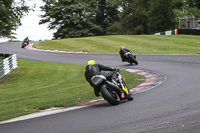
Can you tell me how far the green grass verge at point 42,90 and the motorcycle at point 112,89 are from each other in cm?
145

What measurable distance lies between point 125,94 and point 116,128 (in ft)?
10.8

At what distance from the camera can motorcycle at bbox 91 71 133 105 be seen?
8.83m

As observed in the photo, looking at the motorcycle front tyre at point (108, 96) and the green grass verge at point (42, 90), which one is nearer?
the motorcycle front tyre at point (108, 96)

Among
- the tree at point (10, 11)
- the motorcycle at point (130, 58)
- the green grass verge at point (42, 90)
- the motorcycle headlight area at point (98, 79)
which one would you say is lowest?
the green grass verge at point (42, 90)

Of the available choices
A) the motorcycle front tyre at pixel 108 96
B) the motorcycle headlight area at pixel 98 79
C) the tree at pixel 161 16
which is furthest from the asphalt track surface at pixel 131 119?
the tree at pixel 161 16

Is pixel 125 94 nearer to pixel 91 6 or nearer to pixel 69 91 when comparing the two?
pixel 69 91

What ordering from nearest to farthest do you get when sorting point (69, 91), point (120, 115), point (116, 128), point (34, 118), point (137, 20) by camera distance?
point (116, 128)
point (120, 115)
point (34, 118)
point (69, 91)
point (137, 20)

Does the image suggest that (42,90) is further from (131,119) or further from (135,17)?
(135,17)

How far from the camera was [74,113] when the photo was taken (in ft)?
27.1

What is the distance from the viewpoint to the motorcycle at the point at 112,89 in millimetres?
8828

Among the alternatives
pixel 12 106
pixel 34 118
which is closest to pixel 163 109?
pixel 34 118

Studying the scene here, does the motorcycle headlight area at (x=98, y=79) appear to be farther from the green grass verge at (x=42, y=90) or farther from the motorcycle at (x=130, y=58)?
the motorcycle at (x=130, y=58)

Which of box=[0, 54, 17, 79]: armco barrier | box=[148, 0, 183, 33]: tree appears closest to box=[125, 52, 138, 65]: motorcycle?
box=[0, 54, 17, 79]: armco barrier

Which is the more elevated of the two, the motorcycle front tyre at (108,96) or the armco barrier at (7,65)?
the motorcycle front tyre at (108,96)
